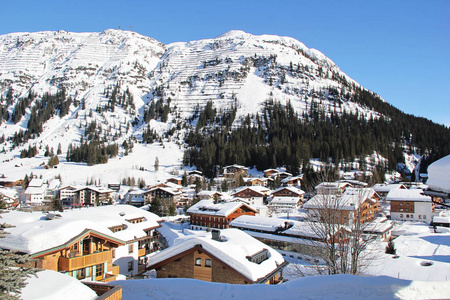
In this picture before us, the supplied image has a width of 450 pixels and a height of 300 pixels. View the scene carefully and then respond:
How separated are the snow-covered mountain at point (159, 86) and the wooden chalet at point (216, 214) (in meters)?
81.3

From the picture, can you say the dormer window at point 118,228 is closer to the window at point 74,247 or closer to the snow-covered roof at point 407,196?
the window at point 74,247

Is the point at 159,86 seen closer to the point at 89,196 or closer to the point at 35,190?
the point at 35,190

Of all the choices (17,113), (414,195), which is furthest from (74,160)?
(414,195)

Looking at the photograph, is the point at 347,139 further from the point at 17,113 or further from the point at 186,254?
the point at 17,113

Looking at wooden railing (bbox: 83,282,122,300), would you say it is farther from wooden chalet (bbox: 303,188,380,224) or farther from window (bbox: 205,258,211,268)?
wooden chalet (bbox: 303,188,380,224)

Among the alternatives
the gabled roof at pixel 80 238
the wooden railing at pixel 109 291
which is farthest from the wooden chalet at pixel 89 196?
the wooden railing at pixel 109 291

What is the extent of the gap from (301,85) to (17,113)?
132 m

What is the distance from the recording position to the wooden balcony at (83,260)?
11.9m

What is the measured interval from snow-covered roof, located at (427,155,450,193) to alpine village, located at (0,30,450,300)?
40mm

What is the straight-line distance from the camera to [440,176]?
5.58 metres

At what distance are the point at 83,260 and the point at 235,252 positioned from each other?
251 inches

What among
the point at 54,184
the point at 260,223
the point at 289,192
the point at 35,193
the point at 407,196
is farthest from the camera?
the point at 54,184

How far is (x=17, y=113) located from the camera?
13600 cm

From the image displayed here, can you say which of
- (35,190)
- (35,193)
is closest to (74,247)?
(35,193)
